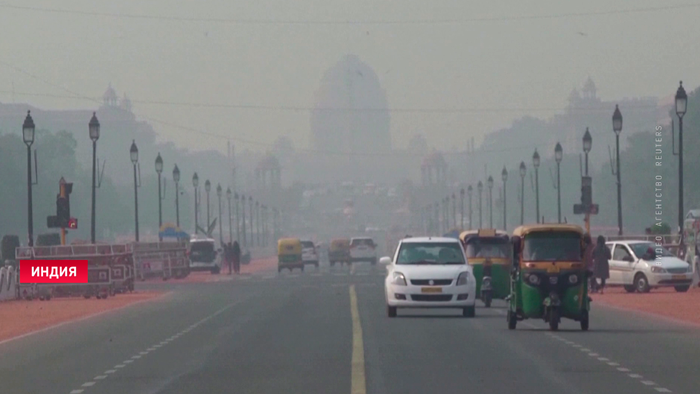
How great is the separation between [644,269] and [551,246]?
18.4 meters

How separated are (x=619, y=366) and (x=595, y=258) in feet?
76.6

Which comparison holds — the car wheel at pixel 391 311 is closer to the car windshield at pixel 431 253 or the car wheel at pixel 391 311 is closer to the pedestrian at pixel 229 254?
the car windshield at pixel 431 253

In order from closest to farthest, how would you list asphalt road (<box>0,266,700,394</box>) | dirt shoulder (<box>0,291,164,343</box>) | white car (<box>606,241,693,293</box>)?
asphalt road (<box>0,266,700,394</box>), dirt shoulder (<box>0,291,164,343</box>), white car (<box>606,241,693,293</box>)

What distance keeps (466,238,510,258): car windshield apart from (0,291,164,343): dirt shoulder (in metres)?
9.24

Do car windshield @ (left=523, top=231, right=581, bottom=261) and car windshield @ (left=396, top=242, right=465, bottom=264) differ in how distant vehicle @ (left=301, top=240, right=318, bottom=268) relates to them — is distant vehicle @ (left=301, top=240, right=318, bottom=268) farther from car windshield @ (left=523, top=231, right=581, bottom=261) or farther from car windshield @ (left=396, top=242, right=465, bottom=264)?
car windshield @ (left=523, top=231, right=581, bottom=261)

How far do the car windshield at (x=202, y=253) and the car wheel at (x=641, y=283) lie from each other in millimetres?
38664

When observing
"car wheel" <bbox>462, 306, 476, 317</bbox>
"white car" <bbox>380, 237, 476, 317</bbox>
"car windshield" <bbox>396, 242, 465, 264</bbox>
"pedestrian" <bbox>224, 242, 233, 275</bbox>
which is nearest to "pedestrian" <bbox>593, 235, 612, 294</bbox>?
"car windshield" <bbox>396, 242, 465, 264</bbox>

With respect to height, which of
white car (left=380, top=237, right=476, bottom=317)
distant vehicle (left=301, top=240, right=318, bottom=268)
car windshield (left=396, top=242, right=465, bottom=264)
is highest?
car windshield (left=396, top=242, right=465, bottom=264)

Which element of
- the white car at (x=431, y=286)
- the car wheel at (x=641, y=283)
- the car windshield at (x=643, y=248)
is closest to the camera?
the white car at (x=431, y=286)

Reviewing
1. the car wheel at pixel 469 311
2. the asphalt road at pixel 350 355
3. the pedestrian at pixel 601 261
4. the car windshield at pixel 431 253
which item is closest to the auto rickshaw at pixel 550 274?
the asphalt road at pixel 350 355

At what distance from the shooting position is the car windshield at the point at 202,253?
80.0m

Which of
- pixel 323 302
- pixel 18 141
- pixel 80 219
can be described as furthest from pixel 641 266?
pixel 80 219

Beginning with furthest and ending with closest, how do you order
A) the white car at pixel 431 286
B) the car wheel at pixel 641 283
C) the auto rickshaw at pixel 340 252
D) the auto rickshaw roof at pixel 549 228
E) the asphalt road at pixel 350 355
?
the auto rickshaw at pixel 340 252, the car wheel at pixel 641 283, the white car at pixel 431 286, the auto rickshaw roof at pixel 549 228, the asphalt road at pixel 350 355

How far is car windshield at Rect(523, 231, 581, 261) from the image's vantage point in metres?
26.3
